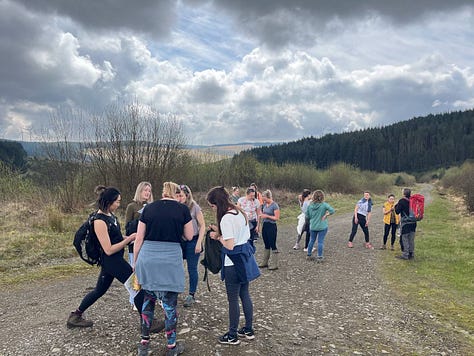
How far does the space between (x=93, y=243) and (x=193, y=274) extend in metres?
2.04

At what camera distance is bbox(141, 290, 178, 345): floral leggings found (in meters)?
4.02

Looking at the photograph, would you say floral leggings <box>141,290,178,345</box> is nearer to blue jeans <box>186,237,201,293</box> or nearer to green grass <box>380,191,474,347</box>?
blue jeans <box>186,237,201,293</box>

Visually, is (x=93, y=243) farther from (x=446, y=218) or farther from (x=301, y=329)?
(x=446, y=218)

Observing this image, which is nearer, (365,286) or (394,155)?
(365,286)

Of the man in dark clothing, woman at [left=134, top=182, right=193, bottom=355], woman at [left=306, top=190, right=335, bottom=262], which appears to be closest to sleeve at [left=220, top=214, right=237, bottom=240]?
woman at [left=134, top=182, right=193, bottom=355]

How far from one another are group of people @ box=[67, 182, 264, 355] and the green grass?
3.85 m

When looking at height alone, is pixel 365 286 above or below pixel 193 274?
below

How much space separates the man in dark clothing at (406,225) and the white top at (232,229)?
24.9 ft

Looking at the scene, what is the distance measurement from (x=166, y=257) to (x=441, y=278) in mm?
8106

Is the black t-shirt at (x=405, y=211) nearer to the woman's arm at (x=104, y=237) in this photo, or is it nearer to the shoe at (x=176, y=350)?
the shoe at (x=176, y=350)

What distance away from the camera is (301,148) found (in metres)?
107

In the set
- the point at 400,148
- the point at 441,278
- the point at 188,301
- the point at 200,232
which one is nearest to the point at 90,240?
the point at 200,232

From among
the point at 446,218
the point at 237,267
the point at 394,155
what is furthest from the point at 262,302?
the point at 394,155

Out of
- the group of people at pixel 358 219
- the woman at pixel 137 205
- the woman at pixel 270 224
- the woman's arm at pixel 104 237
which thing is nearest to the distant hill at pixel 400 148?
the group of people at pixel 358 219
